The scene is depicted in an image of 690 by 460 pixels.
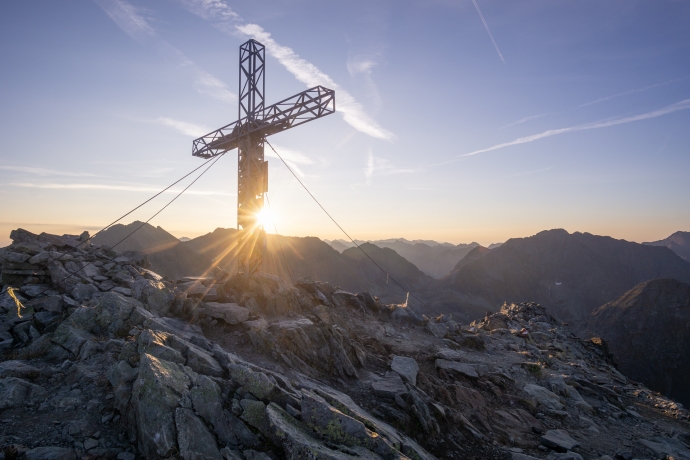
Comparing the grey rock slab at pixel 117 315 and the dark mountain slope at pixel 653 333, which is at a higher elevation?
the grey rock slab at pixel 117 315

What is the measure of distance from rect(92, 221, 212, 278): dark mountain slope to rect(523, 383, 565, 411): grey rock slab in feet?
164

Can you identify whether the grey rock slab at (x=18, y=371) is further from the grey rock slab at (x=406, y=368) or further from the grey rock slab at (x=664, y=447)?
the grey rock slab at (x=664, y=447)

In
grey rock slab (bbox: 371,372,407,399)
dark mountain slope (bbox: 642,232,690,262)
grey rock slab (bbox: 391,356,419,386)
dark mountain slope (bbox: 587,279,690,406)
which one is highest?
dark mountain slope (bbox: 642,232,690,262)

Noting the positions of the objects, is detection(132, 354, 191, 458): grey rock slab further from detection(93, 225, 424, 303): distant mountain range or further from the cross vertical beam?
detection(93, 225, 424, 303): distant mountain range

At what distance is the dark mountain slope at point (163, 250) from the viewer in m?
53.6

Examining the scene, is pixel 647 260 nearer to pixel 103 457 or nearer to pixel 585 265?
pixel 585 265

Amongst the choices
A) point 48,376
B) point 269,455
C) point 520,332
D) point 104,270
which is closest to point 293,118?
point 104,270

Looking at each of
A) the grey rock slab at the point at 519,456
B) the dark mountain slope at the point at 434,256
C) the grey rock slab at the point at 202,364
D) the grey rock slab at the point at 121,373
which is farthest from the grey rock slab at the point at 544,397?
the dark mountain slope at the point at 434,256

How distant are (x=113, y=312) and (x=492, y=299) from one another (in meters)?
77.7

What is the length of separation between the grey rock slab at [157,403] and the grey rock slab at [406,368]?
21.2 feet

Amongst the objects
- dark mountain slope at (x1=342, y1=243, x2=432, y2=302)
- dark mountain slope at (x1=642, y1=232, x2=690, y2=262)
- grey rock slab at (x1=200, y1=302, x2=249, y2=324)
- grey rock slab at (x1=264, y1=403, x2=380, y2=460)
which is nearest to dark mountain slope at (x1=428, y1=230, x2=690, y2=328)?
dark mountain slope at (x1=342, y1=243, x2=432, y2=302)

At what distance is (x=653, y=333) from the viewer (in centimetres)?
5341

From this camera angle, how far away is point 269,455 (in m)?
4.65

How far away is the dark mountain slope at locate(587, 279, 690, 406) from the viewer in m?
47.0
